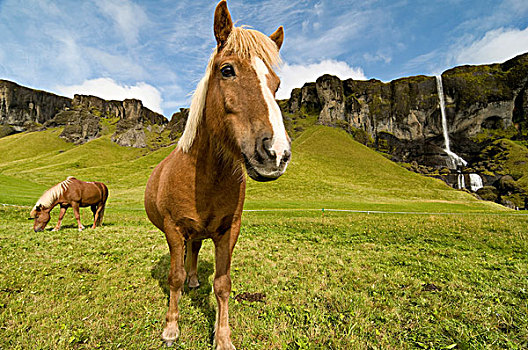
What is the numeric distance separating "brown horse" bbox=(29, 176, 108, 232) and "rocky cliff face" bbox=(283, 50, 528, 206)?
111 meters

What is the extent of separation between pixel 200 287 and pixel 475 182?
110760mm

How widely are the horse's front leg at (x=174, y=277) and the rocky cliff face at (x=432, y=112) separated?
111444mm

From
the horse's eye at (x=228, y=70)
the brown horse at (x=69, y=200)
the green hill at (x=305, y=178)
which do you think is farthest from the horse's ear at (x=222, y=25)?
the green hill at (x=305, y=178)

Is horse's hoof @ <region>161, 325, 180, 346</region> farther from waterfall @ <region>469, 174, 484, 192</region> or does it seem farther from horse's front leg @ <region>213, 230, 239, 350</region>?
waterfall @ <region>469, 174, 484, 192</region>

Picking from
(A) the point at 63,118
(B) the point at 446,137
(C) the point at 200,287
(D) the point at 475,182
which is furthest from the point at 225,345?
(A) the point at 63,118

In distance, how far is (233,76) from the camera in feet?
8.77

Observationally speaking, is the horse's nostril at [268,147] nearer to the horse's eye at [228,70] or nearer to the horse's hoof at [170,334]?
the horse's eye at [228,70]

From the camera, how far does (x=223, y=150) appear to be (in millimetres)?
2902

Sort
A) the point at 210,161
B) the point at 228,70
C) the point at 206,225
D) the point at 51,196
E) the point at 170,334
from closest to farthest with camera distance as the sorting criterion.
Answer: the point at 228,70
the point at 210,161
the point at 206,225
the point at 170,334
the point at 51,196

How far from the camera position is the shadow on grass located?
4.38m

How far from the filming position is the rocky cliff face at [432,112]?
101188 millimetres

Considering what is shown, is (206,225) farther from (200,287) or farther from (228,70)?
(200,287)

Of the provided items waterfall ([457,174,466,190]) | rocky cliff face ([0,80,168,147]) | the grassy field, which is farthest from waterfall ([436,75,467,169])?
rocky cliff face ([0,80,168,147])

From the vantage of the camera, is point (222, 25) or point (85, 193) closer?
point (222, 25)
